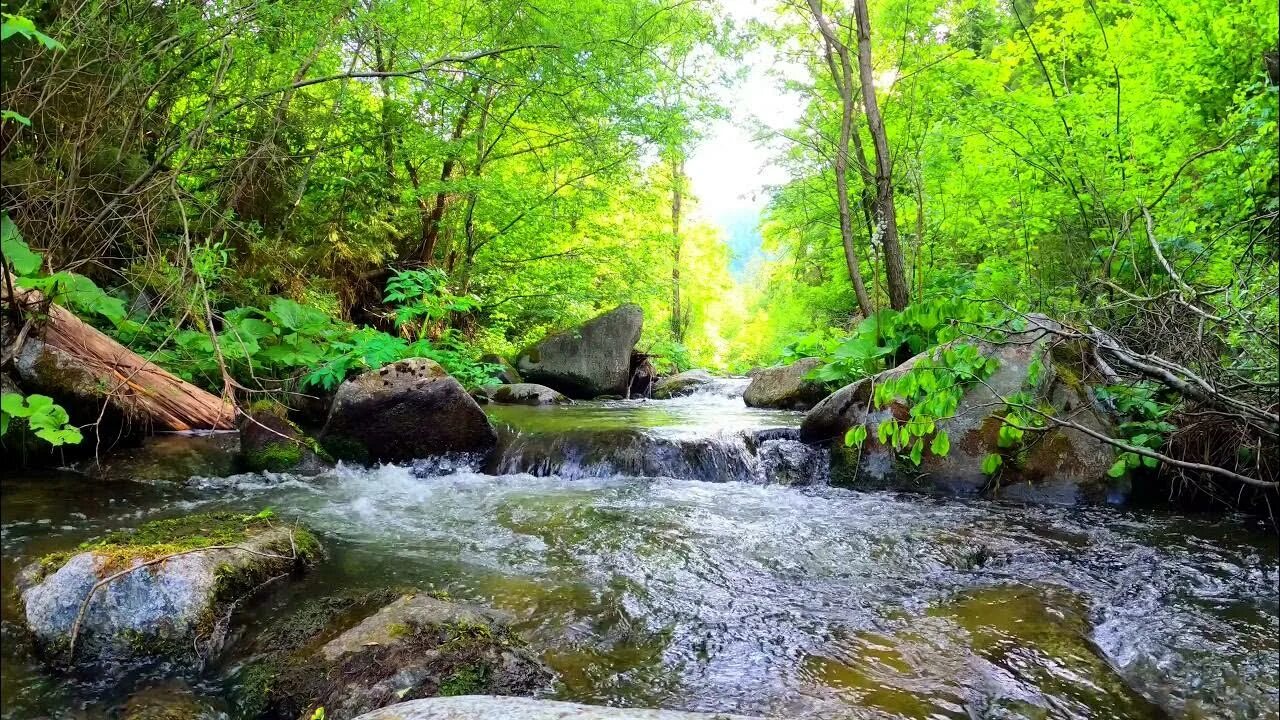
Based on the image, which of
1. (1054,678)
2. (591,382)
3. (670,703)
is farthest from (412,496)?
(591,382)

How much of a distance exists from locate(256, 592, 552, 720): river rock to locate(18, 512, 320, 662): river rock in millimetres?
476

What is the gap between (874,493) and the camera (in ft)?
19.5

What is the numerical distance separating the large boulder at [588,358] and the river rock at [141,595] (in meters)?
9.10

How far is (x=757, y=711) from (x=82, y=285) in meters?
5.02

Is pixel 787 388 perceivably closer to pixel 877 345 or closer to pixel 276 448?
pixel 877 345

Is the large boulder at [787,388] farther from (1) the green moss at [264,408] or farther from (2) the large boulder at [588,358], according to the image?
(1) the green moss at [264,408]

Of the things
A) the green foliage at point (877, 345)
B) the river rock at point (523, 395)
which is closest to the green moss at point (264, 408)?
the river rock at point (523, 395)

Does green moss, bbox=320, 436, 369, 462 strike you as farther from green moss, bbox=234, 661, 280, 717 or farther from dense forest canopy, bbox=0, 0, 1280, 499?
green moss, bbox=234, 661, 280, 717

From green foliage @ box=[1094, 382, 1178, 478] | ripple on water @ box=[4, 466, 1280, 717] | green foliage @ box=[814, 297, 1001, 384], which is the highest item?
green foliage @ box=[814, 297, 1001, 384]

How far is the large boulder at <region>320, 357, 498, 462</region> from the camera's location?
6.66 metres

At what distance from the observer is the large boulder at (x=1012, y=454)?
5.45 metres

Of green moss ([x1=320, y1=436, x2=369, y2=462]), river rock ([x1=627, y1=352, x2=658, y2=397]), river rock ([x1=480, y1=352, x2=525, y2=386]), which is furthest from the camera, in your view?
river rock ([x1=627, y1=352, x2=658, y2=397])

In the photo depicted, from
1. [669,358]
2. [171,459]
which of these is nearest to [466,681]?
[171,459]

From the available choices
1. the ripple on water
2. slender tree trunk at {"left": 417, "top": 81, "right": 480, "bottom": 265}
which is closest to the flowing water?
the ripple on water
